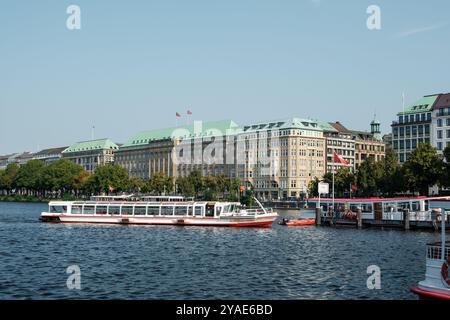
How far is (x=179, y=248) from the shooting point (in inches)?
2343

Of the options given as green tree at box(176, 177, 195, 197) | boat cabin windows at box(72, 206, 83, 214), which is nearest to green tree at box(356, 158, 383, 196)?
green tree at box(176, 177, 195, 197)

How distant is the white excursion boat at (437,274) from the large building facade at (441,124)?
480 ft

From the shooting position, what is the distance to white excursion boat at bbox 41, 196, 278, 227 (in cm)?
9156

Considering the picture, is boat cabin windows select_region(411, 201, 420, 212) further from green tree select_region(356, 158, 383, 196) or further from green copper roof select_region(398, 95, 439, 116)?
green copper roof select_region(398, 95, 439, 116)

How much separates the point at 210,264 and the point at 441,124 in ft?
454

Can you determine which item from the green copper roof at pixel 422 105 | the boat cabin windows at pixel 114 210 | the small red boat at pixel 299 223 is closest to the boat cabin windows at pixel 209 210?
the small red boat at pixel 299 223

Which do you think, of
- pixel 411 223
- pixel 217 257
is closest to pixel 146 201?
pixel 411 223

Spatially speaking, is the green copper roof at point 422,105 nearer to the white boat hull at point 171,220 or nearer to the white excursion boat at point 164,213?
the white excursion boat at point 164,213

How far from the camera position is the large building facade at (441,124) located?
170 metres

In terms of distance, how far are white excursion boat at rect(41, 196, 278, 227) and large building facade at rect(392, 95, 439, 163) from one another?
94.7 metres

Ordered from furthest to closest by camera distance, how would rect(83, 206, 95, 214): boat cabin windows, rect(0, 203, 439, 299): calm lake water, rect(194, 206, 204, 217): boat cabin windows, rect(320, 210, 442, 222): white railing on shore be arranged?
rect(83, 206, 95, 214): boat cabin windows
rect(194, 206, 204, 217): boat cabin windows
rect(320, 210, 442, 222): white railing on shore
rect(0, 203, 439, 299): calm lake water

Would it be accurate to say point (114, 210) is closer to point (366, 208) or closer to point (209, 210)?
point (209, 210)
